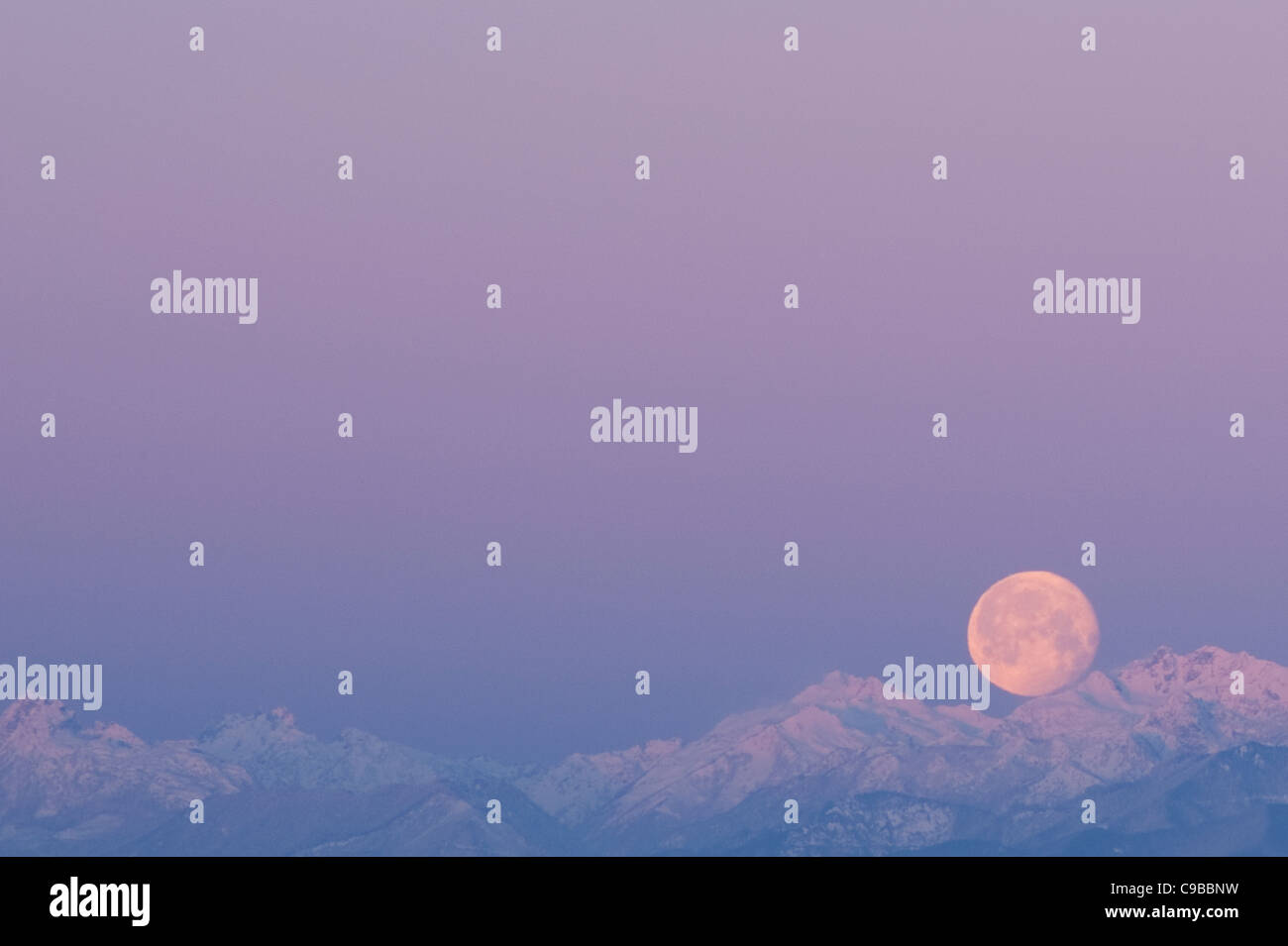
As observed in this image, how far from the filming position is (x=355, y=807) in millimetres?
130750

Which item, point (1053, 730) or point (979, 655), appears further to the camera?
point (1053, 730)

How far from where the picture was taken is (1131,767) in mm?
133625

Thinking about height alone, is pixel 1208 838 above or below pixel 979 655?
below
